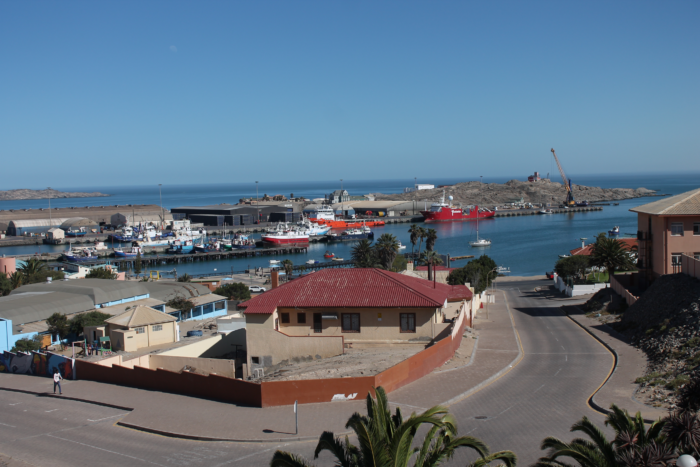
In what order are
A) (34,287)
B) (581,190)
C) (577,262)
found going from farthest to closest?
(581,190) → (577,262) → (34,287)

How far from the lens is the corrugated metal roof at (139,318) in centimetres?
2448

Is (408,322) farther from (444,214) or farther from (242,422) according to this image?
(444,214)

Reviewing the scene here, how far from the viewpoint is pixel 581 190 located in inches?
7402

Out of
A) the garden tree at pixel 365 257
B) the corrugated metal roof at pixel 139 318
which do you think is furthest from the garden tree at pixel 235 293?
the corrugated metal roof at pixel 139 318

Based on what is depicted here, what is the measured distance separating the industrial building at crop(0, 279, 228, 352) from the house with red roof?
819 centimetres

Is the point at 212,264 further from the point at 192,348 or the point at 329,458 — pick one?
the point at 329,458

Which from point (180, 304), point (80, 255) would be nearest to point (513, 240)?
point (80, 255)

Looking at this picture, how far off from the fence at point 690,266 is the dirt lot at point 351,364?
11130mm

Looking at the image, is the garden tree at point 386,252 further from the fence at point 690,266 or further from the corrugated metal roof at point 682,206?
the fence at point 690,266

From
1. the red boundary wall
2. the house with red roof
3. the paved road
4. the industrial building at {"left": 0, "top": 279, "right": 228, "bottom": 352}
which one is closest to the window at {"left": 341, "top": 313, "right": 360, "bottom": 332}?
the house with red roof

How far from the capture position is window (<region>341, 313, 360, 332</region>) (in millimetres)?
21297

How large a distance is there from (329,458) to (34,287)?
28.6 m

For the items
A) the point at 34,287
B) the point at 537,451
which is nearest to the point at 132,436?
the point at 537,451

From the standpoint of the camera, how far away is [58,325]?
87.4 ft
